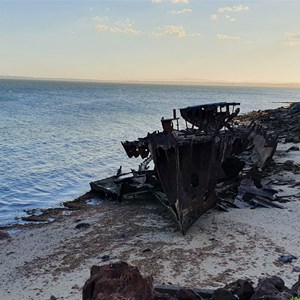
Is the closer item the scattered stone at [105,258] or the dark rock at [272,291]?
the dark rock at [272,291]

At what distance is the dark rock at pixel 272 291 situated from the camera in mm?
6543

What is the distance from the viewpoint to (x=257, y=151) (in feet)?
79.5

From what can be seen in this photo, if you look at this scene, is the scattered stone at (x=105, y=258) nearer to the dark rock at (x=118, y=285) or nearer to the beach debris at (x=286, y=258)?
the beach debris at (x=286, y=258)

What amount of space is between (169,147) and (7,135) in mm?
35429

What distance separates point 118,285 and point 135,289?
0.25 m

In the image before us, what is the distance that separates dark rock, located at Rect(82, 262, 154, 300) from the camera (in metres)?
6.02

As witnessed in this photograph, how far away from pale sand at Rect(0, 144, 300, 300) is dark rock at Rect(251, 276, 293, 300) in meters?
2.20

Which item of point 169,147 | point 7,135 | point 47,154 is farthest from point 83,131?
point 169,147

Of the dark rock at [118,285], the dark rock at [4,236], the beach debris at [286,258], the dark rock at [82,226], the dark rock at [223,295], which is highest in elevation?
the dark rock at [118,285]

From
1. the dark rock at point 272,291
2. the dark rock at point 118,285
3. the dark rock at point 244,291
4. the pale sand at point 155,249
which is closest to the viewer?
the dark rock at point 118,285

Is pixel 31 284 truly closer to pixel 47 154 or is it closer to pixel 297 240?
pixel 297 240

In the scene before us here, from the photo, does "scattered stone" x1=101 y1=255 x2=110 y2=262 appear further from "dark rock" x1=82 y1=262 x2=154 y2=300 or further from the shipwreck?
"dark rock" x1=82 y1=262 x2=154 y2=300

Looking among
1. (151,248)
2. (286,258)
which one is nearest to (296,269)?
(286,258)

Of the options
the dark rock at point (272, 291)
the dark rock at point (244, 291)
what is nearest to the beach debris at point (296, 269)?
the dark rock at point (272, 291)
